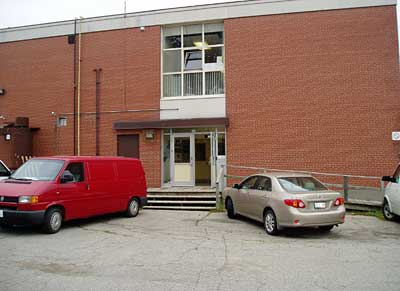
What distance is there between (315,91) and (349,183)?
3.88 m

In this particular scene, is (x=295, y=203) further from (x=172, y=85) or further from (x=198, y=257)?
(x=172, y=85)

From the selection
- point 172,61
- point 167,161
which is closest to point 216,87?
point 172,61

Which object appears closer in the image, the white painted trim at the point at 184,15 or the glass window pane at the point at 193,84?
the white painted trim at the point at 184,15

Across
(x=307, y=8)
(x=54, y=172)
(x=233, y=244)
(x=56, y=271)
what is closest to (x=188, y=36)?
Result: (x=307, y=8)

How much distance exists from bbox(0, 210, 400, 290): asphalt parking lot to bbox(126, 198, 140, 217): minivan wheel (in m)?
1.19

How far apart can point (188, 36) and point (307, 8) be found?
520 centimetres

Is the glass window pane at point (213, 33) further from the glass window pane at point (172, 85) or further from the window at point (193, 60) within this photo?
the glass window pane at point (172, 85)

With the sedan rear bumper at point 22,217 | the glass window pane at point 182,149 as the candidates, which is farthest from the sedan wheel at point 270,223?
the glass window pane at point 182,149

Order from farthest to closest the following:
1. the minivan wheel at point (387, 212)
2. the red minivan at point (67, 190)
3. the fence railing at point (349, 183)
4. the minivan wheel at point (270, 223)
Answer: the fence railing at point (349, 183) → the minivan wheel at point (387, 212) → the minivan wheel at point (270, 223) → the red minivan at point (67, 190)

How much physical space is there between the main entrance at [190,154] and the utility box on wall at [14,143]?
6.43m

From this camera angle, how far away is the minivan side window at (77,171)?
10038mm

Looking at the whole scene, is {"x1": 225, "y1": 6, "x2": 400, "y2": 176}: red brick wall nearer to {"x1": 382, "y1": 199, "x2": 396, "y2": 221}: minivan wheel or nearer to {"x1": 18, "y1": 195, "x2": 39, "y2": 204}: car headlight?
{"x1": 382, "y1": 199, "x2": 396, "y2": 221}: minivan wheel

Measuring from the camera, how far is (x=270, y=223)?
9141 millimetres

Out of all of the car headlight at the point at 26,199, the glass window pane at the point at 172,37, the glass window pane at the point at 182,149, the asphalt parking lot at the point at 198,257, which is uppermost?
the glass window pane at the point at 172,37
